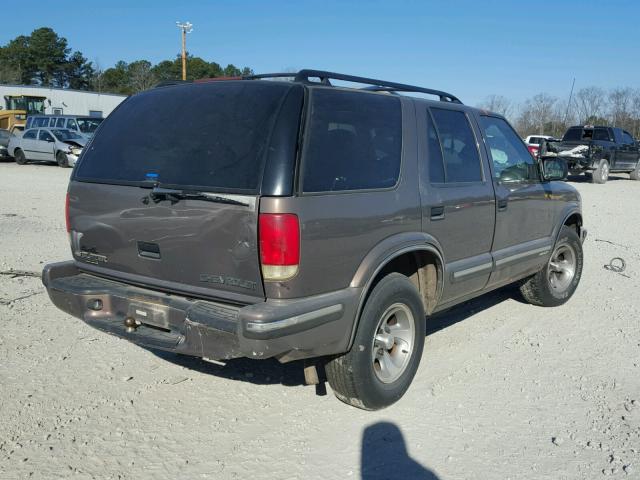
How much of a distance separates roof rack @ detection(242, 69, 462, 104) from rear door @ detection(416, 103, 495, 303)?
0.27 metres

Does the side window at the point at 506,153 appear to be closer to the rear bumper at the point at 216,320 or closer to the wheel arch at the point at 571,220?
the wheel arch at the point at 571,220

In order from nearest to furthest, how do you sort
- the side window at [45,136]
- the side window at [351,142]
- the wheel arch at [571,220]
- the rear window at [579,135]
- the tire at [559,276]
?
the side window at [351,142]
the wheel arch at [571,220]
the tire at [559,276]
the rear window at [579,135]
the side window at [45,136]

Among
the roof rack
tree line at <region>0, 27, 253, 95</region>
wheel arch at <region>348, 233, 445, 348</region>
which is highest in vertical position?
tree line at <region>0, 27, 253, 95</region>

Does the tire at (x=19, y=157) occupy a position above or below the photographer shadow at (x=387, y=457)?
above

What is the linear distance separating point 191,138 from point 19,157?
24586 millimetres

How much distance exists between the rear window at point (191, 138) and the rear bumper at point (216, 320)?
646mm

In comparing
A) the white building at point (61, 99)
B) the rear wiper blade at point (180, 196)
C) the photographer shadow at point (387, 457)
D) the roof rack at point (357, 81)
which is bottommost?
the photographer shadow at point (387, 457)

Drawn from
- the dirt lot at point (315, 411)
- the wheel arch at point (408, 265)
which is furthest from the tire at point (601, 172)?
the wheel arch at point (408, 265)

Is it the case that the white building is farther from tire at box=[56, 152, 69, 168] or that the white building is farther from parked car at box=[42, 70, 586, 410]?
parked car at box=[42, 70, 586, 410]

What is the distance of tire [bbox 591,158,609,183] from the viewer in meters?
20.6

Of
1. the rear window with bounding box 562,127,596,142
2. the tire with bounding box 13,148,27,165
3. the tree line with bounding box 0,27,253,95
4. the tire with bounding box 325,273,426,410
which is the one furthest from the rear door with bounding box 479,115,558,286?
the tree line with bounding box 0,27,253,95

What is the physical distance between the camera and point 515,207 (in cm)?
480

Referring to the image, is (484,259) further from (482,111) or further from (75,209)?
(75,209)

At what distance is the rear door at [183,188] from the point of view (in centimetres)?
300
